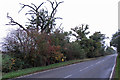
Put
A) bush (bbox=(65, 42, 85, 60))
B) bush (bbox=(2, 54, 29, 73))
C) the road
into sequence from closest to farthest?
1. the road
2. bush (bbox=(2, 54, 29, 73))
3. bush (bbox=(65, 42, 85, 60))

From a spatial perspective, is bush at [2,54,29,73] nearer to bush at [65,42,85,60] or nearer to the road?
the road

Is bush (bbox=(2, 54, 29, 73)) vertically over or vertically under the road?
over

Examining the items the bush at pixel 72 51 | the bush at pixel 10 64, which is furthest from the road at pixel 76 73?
the bush at pixel 72 51

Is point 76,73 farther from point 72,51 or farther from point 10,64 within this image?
point 72,51

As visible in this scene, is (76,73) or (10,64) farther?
(10,64)

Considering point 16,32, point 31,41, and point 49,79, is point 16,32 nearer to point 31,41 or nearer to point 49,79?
point 31,41

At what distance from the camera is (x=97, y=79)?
396 inches

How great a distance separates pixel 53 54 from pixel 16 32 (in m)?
6.76

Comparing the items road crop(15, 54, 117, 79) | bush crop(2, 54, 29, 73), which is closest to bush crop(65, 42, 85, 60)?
road crop(15, 54, 117, 79)

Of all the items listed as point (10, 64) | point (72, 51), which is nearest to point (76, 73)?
point (10, 64)

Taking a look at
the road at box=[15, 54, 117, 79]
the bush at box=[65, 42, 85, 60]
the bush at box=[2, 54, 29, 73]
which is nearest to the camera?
the road at box=[15, 54, 117, 79]

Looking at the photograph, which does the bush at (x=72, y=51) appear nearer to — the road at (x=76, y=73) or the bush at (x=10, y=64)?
the road at (x=76, y=73)

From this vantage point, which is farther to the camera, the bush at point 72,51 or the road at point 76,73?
Answer: the bush at point 72,51

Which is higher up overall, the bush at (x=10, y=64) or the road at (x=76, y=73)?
the bush at (x=10, y=64)
